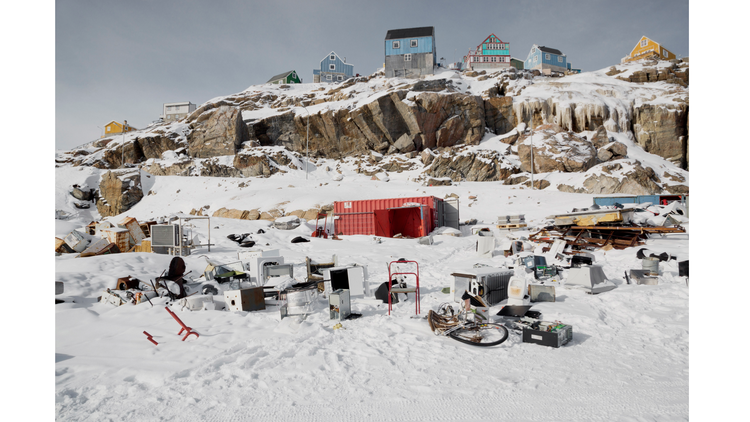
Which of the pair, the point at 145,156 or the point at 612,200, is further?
the point at 145,156

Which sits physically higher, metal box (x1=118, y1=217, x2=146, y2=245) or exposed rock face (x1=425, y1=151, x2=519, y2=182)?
exposed rock face (x1=425, y1=151, x2=519, y2=182)

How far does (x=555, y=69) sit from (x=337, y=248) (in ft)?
207

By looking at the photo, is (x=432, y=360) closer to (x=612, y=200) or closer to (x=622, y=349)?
(x=622, y=349)

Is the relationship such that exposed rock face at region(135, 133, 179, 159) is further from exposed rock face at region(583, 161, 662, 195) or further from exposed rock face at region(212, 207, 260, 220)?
exposed rock face at region(583, 161, 662, 195)

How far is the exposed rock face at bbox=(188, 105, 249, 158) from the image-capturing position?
131 ft

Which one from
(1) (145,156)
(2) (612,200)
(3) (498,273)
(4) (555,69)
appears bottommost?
(3) (498,273)

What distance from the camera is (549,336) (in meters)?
4.28

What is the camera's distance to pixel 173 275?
752 centimetres

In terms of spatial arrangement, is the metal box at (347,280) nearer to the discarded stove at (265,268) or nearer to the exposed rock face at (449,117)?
the discarded stove at (265,268)

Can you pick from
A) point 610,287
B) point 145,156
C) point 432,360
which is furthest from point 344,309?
point 145,156

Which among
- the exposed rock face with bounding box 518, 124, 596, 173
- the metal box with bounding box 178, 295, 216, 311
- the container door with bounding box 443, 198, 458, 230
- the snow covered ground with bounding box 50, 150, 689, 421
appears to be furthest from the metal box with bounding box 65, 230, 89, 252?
the exposed rock face with bounding box 518, 124, 596, 173

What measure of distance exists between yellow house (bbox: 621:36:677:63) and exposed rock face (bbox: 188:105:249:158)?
57.4 metres

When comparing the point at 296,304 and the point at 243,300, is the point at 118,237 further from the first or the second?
the point at 296,304

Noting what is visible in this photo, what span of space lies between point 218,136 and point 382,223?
29.4 m
